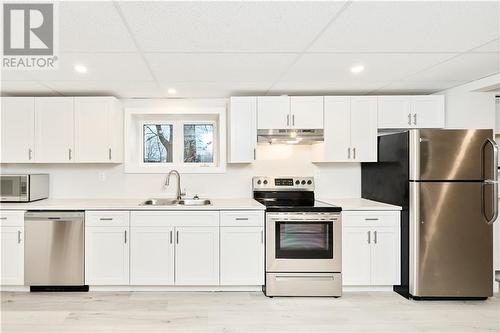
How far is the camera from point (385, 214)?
338 cm

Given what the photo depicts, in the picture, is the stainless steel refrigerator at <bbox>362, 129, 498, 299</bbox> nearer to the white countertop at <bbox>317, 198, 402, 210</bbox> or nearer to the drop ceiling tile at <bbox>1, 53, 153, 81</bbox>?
the white countertop at <bbox>317, 198, 402, 210</bbox>

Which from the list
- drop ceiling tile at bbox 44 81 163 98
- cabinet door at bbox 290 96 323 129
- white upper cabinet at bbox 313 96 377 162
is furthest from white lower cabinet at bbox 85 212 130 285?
white upper cabinet at bbox 313 96 377 162

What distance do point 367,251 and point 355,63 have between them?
181cm

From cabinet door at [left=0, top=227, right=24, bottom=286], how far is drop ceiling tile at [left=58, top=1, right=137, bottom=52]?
201cm

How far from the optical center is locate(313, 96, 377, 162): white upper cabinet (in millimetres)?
3773

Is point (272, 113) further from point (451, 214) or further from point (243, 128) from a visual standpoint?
point (451, 214)

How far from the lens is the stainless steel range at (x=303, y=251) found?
10.8ft

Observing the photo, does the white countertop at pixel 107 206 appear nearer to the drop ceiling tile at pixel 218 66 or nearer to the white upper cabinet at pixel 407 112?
the drop ceiling tile at pixel 218 66

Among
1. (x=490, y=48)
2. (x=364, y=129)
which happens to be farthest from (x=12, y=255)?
(x=490, y=48)

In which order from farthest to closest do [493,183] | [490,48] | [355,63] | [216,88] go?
1. [216,88]
2. [493,183]
3. [355,63]
4. [490,48]

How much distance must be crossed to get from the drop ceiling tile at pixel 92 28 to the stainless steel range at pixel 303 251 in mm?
1961

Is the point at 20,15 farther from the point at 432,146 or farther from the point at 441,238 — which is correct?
the point at 441,238

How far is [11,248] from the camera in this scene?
3.36 m

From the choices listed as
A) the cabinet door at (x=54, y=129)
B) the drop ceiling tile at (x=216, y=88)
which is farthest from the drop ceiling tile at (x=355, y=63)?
the cabinet door at (x=54, y=129)
